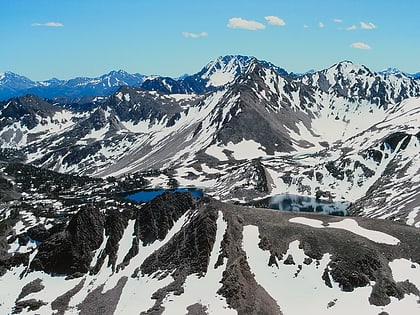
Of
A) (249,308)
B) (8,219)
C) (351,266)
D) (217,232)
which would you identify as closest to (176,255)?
(217,232)

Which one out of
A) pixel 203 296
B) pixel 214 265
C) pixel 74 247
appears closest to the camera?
pixel 203 296

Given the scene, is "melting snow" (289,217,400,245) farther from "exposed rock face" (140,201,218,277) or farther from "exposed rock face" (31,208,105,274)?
"exposed rock face" (31,208,105,274)

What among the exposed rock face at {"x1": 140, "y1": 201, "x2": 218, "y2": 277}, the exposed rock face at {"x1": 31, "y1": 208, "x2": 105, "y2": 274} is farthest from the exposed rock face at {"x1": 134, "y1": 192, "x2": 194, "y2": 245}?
the exposed rock face at {"x1": 31, "y1": 208, "x2": 105, "y2": 274}

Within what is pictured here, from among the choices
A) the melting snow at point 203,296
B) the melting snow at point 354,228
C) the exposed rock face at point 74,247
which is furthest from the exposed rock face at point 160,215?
the melting snow at point 354,228

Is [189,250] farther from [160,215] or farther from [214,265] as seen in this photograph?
Answer: [160,215]

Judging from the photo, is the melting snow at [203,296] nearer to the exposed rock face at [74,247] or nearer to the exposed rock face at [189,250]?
the exposed rock face at [189,250]

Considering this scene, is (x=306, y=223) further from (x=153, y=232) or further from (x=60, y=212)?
(x=60, y=212)

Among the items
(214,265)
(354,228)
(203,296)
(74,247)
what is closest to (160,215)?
(74,247)
